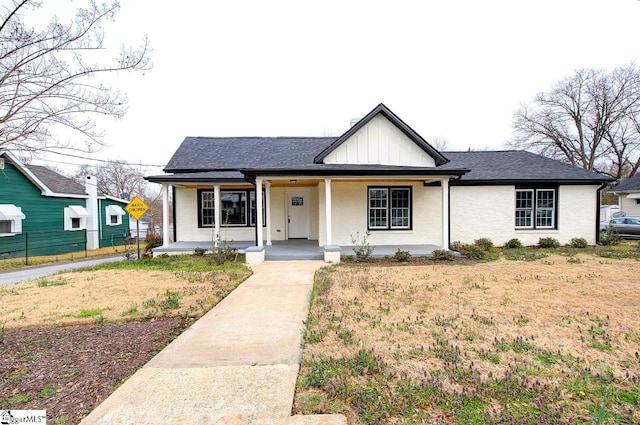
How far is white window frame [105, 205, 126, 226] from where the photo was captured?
2330 cm

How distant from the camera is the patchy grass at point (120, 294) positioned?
5340 mm

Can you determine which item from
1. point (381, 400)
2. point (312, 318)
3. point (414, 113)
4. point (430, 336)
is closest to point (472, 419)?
point (381, 400)

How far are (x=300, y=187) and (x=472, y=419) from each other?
1227 centimetres

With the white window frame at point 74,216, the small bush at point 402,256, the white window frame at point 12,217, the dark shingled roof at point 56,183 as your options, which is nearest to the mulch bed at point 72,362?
the small bush at point 402,256

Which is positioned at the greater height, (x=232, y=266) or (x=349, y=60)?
(x=349, y=60)

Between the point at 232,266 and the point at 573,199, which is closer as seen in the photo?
the point at 232,266

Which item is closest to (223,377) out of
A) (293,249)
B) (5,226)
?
(293,249)

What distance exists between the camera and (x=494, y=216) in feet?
45.3

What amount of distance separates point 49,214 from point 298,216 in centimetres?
1557

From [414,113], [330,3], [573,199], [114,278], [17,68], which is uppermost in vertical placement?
[414,113]

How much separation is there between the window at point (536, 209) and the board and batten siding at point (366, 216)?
3918 millimetres

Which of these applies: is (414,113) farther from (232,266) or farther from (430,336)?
(430,336)

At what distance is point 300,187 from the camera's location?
14281mm

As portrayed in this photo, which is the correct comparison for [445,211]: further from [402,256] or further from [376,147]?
[376,147]
